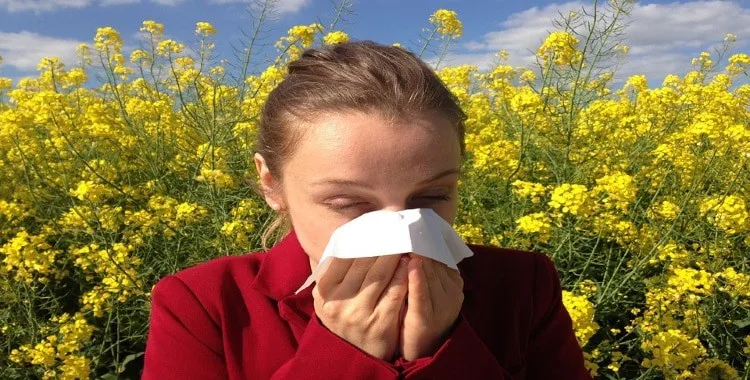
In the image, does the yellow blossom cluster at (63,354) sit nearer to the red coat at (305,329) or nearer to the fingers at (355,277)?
the red coat at (305,329)

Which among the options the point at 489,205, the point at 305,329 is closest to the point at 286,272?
the point at 305,329

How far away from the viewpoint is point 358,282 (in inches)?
39.4

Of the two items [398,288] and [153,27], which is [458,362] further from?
[153,27]

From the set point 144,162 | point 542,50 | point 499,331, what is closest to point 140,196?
point 144,162

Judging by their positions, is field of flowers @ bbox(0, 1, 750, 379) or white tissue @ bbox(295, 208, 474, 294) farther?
field of flowers @ bbox(0, 1, 750, 379)

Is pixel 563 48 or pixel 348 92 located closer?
pixel 348 92

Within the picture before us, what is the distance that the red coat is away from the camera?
1021 millimetres

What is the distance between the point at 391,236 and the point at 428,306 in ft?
0.42

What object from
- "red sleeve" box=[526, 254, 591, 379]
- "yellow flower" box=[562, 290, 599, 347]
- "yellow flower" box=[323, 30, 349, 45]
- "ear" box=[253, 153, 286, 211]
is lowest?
"yellow flower" box=[562, 290, 599, 347]

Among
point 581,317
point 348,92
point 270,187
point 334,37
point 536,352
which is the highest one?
point 334,37

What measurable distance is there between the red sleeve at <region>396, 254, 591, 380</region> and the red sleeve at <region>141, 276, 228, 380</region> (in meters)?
0.31

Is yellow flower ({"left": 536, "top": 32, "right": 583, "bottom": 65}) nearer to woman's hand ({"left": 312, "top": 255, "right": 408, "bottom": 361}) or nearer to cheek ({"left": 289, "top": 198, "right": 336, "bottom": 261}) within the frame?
cheek ({"left": 289, "top": 198, "right": 336, "bottom": 261})

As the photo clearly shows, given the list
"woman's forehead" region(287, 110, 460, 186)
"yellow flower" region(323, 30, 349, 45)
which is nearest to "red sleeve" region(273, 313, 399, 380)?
"woman's forehead" region(287, 110, 460, 186)

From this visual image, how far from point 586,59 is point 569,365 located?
2.44m
